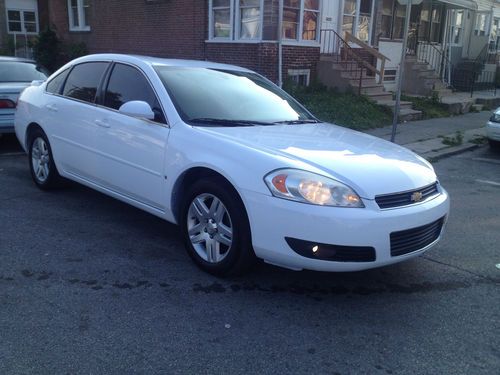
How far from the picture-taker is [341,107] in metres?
12.5

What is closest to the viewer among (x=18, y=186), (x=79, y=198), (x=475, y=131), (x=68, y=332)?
(x=68, y=332)

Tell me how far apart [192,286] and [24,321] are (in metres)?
1.16

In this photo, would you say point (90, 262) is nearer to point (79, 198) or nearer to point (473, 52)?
point (79, 198)

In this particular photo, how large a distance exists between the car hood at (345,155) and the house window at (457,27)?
66.9 feet

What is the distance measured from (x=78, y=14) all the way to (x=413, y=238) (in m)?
19.6

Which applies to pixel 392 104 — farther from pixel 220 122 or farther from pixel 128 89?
pixel 220 122

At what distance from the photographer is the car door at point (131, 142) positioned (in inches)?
173

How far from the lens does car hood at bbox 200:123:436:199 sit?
11.8 feet

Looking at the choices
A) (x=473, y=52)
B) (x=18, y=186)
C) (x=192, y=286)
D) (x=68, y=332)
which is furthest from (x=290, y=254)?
(x=473, y=52)

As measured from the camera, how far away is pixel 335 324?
11.2ft

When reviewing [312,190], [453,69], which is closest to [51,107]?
[312,190]

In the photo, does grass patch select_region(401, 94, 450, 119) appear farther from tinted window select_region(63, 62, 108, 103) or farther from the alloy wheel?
Answer: the alloy wheel

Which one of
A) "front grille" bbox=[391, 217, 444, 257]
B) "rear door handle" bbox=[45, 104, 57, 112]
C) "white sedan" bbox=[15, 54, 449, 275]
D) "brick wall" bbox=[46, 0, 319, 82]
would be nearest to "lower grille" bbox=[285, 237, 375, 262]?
"white sedan" bbox=[15, 54, 449, 275]

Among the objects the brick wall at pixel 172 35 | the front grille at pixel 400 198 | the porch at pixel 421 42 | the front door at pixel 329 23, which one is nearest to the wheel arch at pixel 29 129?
the front grille at pixel 400 198
